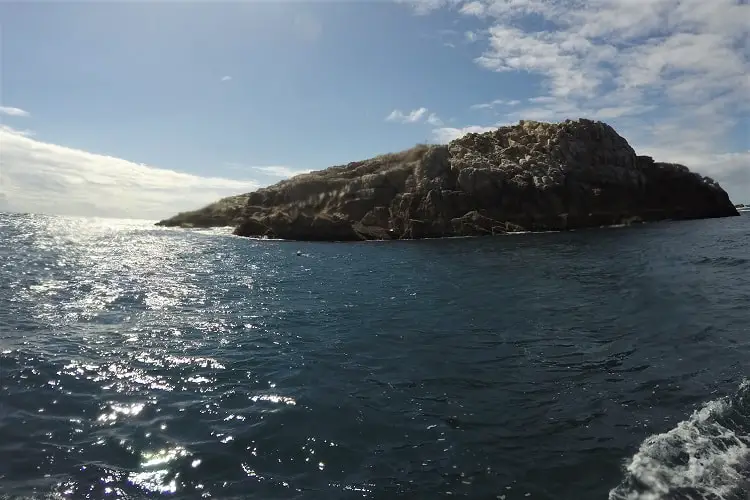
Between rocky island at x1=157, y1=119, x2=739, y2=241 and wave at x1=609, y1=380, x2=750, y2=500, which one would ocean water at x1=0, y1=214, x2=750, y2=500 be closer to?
wave at x1=609, y1=380, x2=750, y2=500

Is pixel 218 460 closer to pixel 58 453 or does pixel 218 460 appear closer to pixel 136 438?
pixel 136 438

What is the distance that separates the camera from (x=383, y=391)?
10273 mm

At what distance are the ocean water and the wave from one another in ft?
0.11

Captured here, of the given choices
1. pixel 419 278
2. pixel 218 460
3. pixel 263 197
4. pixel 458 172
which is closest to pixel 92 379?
pixel 218 460

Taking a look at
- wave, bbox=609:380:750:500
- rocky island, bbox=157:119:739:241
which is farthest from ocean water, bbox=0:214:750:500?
rocky island, bbox=157:119:739:241

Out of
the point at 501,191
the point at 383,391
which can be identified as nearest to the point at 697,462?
the point at 383,391

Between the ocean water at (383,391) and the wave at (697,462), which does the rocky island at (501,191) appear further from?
the wave at (697,462)

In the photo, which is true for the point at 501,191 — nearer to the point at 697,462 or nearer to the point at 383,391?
the point at 383,391

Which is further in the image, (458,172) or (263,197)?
(263,197)

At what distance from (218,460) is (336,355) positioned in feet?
18.3

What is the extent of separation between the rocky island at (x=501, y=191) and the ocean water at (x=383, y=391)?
3046 centimetres

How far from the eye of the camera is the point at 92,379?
10.9 meters

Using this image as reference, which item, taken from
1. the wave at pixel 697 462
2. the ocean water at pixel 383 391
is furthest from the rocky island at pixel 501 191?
the wave at pixel 697 462

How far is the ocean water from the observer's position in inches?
275
